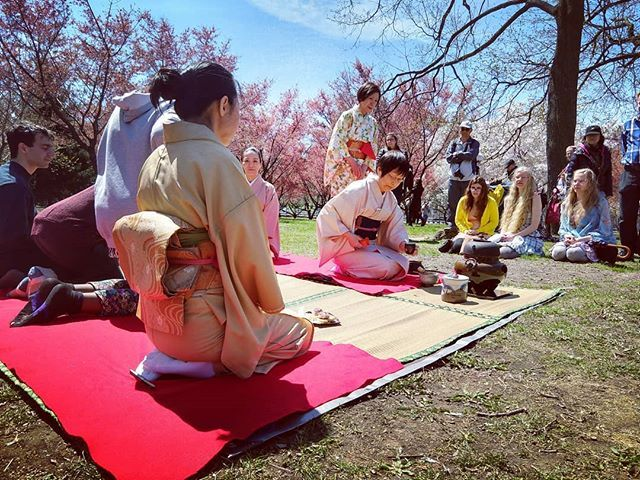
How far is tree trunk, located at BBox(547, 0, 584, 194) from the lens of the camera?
9.33 meters

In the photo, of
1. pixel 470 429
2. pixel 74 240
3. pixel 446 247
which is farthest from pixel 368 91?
pixel 470 429

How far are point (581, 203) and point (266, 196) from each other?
180 inches

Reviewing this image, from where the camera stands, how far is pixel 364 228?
495 cm

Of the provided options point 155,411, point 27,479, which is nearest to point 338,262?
point 155,411

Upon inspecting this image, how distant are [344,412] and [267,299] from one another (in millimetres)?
608

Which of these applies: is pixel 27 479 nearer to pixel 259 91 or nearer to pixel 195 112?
pixel 195 112

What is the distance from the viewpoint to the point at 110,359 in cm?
243

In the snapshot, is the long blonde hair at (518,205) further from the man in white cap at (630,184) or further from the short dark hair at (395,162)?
the short dark hair at (395,162)

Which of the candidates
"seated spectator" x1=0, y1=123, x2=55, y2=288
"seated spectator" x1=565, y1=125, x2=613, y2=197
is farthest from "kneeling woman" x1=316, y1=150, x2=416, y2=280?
"seated spectator" x1=565, y1=125, x2=613, y2=197

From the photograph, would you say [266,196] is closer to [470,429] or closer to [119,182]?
[119,182]

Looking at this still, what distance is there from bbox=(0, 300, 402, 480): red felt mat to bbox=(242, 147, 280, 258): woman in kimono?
11.3ft

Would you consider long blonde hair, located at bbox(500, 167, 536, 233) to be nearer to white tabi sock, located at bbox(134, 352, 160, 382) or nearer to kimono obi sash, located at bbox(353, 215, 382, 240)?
kimono obi sash, located at bbox(353, 215, 382, 240)

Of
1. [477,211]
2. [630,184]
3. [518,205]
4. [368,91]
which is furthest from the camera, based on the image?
[518,205]

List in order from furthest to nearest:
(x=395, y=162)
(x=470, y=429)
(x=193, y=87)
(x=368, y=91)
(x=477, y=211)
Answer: (x=477, y=211) < (x=368, y=91) < (x=395, y=162) < (x=193, y=87) < (x=470, y=429)
